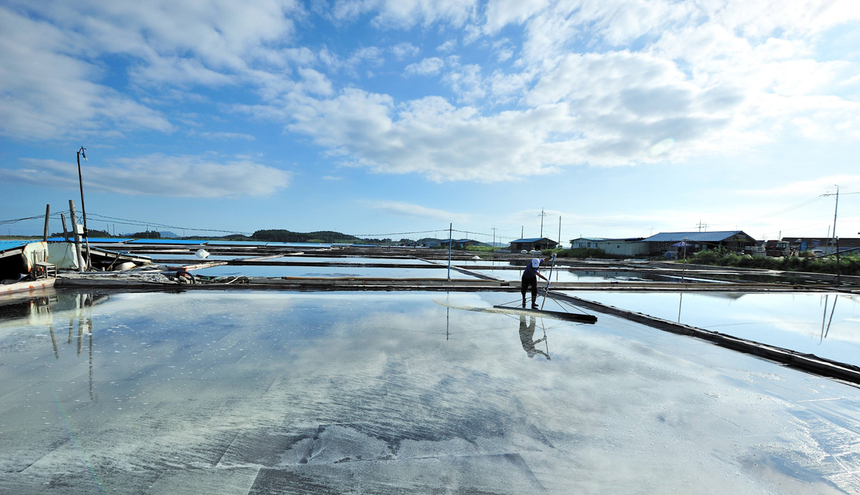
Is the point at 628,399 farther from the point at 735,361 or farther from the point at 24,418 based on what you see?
the point at 24,418

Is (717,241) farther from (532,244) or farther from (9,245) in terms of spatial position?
(9,245)

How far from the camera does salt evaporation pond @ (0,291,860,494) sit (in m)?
2.80

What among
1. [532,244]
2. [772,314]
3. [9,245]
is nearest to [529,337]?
[772,314]

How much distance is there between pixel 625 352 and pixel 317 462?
18.2ft

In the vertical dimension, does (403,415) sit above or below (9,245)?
below

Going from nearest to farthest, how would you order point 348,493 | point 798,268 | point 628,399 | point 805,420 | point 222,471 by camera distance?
1. point 348,493
2. point 222,471
3. point 805,420
4. point 628,399
5. point 798,268

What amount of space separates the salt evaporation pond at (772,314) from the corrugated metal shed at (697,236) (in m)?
30.7

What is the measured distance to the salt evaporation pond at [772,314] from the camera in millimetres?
7691

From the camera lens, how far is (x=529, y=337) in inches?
280

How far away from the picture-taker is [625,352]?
6.32m

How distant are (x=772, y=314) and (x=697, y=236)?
134ft

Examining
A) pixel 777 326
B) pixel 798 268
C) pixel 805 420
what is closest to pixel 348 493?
pixel 805 420

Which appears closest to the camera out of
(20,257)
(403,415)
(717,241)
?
(403,415)

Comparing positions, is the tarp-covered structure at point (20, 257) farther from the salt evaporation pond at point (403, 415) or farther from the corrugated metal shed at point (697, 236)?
the corrugated metal shed at point (697, 236)
